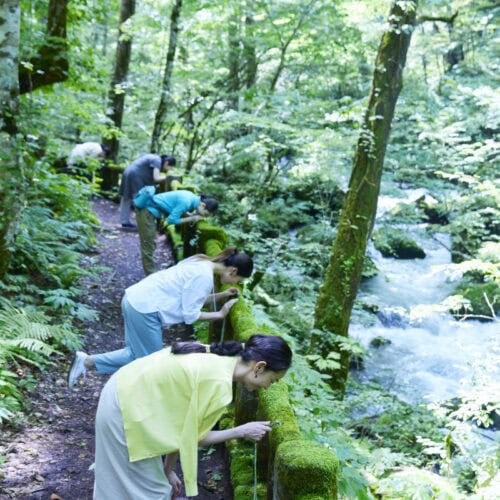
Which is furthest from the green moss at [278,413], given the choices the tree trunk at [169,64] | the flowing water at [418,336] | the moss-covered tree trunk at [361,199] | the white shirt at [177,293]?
the tree trunk at [169,64]

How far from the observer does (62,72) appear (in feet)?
27.0

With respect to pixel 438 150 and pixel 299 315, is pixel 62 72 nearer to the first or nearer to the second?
pixel 299 315

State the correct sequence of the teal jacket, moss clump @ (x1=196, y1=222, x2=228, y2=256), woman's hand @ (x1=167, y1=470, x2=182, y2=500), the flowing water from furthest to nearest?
the flowing water
the teal jacket
moss clump @ (x1=196, y1=222, x2=228, y2=256)
woman's hand @ (x1=167, y1=470, x2=182, y2=500)

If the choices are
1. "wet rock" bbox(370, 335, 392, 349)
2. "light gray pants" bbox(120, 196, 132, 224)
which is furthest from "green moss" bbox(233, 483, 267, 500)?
"wet rock" bbox(370, 335, 392, 349)

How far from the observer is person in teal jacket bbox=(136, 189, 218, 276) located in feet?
25.2

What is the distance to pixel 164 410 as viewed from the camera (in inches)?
103

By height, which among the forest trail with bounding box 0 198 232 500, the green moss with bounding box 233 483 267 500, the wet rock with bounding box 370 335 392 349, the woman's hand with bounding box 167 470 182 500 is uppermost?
the woman's hand with bounding box 167 470 182 500

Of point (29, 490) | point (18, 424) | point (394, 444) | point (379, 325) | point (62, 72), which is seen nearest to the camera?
point (29, 490)

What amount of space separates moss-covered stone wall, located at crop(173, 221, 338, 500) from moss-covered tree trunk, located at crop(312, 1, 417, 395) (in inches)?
118

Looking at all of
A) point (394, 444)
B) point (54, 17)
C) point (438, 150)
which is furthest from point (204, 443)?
point (438, 150)

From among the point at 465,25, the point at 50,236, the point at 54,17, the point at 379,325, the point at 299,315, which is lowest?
the point at 379,325

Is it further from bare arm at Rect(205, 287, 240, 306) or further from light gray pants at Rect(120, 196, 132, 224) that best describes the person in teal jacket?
light gray pants at Rect(120, 196, 132, 224)

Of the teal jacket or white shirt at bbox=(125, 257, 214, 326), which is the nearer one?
white shirt at bbox=(125, 257, 214, 326)

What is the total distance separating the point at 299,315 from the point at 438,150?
6517 mm
